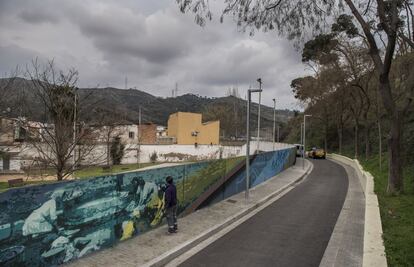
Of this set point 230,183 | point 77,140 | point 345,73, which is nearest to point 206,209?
point 230,183

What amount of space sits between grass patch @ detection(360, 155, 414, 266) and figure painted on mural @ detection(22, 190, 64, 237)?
625cm

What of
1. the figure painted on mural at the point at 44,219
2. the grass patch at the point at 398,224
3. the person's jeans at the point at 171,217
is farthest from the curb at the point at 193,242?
the grass patch at the point at 398,224

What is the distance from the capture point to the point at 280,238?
404 inches

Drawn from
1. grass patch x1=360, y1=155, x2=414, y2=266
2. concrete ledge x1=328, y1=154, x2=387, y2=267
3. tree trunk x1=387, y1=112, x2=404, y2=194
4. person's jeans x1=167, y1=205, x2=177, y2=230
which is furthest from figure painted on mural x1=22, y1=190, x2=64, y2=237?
tree trunk x1=387, y1=112, x2=404, y2=194

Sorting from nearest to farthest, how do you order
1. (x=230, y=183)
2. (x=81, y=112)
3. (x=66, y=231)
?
(x=66, y=231)
(x=230, y=183)
(x=81, y=112)

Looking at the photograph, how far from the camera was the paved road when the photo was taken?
8383mm

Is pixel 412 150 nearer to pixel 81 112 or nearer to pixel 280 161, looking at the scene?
pixel 280 161

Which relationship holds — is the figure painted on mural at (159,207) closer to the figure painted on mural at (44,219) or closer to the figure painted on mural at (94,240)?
the figure painted on mural at (94,240)

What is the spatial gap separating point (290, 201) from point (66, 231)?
11.2 meters

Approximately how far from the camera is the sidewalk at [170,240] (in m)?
7.86

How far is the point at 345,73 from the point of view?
39.8 meters

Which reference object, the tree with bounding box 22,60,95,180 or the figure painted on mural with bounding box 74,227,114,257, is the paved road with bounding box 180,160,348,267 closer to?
the figure painted on mural with bounding box 74,227,114,257

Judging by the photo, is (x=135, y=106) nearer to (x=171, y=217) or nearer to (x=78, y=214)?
(x=171, y=217)

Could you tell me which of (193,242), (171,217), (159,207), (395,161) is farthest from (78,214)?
(395,161)
